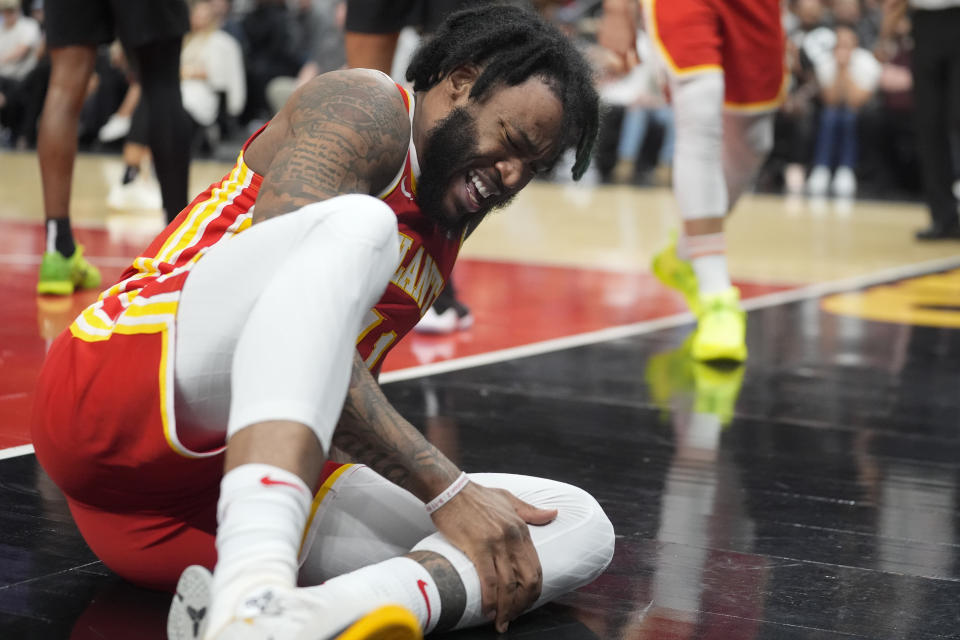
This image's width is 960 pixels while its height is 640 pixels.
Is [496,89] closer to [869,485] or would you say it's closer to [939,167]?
[869,485]

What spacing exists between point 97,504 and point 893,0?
5958mm

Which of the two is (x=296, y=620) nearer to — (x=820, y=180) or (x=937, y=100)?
(x=937, y=100)

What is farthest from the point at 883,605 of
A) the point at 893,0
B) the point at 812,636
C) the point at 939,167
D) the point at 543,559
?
the point at 939,167

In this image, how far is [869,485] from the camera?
2596 mm

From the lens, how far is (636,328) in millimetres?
4383

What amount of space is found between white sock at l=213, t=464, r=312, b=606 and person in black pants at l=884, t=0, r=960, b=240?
6.65 m

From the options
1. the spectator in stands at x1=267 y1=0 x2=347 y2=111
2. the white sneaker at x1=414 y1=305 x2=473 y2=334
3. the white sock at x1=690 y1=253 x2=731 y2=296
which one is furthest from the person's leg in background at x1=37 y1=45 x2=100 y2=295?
the spectator in stands at x1=267 y1=0 x2=347 y2=111

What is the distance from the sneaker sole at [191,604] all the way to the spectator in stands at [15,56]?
39.1 feet

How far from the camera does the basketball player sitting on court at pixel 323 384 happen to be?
1.35 m

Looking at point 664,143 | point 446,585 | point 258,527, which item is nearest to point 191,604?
point 258,527

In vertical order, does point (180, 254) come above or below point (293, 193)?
below

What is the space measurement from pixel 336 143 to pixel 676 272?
280cm

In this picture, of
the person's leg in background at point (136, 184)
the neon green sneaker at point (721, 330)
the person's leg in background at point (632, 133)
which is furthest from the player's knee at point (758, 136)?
the person's leg in background at point (632, 133)

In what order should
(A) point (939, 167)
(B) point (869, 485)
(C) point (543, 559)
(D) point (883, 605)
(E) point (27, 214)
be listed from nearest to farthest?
1. (C) point (543, 559)
2. (D) point (883, 605)
3. (B) point (869, 485)
4. (E) point (27, 214)
5. (A) point (939, 167)
